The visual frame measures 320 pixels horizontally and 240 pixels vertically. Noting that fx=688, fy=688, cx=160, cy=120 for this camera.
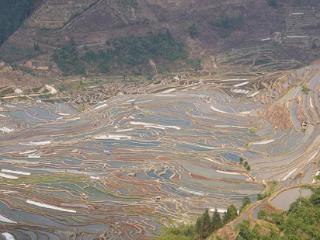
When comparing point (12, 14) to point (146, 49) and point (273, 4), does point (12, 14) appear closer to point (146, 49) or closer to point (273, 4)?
point (146, 49)

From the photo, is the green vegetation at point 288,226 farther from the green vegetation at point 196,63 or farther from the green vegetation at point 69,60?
the green vegetation at point 196,63

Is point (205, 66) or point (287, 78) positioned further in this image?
point (205, 66)

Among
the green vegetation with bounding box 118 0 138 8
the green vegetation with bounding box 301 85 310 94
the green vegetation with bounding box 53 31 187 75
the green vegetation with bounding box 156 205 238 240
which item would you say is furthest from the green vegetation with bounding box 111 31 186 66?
the green vegetation with bounding box 156 205 238 240

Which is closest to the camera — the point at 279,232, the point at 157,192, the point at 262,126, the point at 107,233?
the point at 279,232

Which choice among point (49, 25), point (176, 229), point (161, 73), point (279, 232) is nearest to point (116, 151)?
point (176, 229)

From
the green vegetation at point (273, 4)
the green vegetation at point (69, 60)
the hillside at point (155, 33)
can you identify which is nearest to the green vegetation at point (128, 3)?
the hillside at point (155, 33)

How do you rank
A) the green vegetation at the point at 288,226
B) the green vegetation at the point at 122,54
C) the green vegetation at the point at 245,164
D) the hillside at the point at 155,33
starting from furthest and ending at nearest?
the hillside at the point at 155,33 → the green vegetation at the point at 122,54 → the green vegetation at the point at 245,164 → the green vegetation at the point at 288,226

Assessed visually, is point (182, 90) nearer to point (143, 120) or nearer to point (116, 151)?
point (143, 120)
